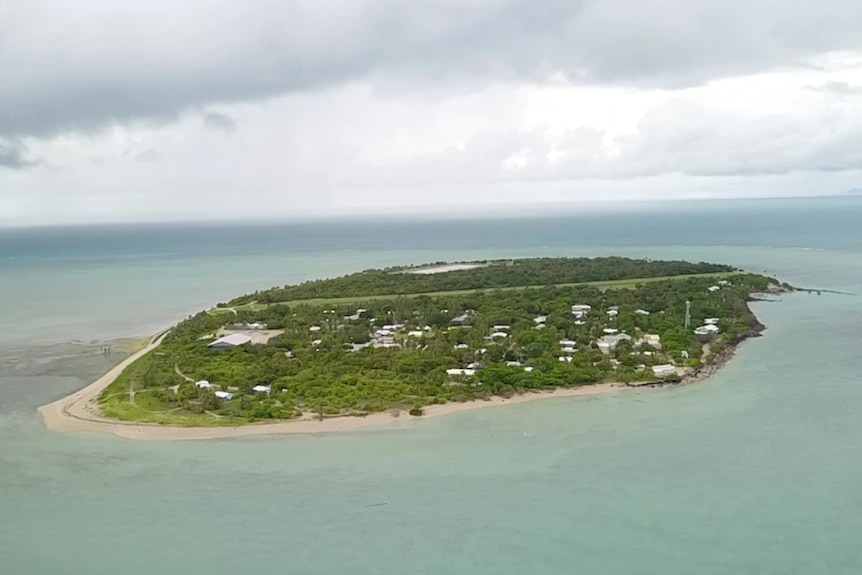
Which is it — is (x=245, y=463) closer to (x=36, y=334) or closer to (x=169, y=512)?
(x=169, y=512)

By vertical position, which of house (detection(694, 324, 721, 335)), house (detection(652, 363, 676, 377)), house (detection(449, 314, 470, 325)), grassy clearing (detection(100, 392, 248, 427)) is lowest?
grassy clearing (detection(100, 392, 248, 427))

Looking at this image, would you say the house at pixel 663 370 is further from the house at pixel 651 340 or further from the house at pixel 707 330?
the house at pixel 707 330

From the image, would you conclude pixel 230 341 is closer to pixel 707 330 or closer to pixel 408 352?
pixel 408 352

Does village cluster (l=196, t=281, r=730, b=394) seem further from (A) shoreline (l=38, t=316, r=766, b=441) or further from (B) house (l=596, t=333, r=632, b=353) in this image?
(A) shoreline (l=38, t=316, r=766, b=441)

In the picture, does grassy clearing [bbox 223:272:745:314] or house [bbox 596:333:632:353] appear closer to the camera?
house [bbox 596:333:632:353]

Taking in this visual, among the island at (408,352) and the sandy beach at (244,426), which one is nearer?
the sandy beach at (244,426)

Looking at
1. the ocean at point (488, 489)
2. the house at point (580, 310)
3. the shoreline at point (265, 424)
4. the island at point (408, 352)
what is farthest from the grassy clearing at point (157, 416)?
the house at point (580, 310)

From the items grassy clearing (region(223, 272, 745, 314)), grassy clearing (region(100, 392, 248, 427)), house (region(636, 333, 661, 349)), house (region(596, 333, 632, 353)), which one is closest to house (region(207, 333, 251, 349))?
grassy clearing (region(100, 392, 248, 427))
